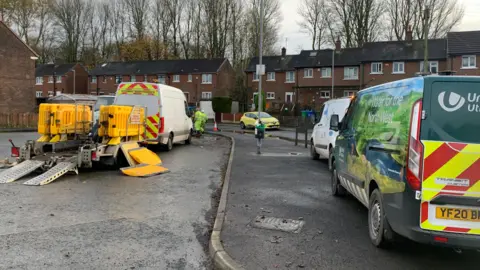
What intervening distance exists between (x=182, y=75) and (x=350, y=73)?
962 inches

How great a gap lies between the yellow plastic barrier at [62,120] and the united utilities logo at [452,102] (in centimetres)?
949

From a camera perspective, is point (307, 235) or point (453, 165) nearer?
point (453, 165)

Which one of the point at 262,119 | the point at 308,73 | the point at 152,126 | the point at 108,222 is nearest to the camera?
the point at 108,222

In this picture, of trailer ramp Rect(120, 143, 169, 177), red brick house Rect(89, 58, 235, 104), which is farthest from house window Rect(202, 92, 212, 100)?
trailer ramp Rect(120, 143, 169, 177)

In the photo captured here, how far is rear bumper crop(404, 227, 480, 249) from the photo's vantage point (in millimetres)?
3949

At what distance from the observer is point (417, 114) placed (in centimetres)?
→ 407

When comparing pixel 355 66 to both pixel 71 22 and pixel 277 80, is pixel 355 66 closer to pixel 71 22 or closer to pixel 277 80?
pixel 277 80

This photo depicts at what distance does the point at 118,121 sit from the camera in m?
11.2

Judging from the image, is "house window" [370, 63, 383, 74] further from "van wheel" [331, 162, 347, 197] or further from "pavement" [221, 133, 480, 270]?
"van wheel" [331, 162, 347, 197]

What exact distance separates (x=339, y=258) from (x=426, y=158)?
1.52 m

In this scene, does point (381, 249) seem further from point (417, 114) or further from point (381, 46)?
point (381, 46)

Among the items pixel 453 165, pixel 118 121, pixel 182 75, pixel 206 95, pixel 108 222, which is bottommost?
pixel 108 222

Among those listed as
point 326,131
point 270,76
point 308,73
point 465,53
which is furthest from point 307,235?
point 270,76

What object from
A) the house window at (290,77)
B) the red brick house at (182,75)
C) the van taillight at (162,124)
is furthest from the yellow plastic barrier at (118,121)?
the red brick house at (182,75)
